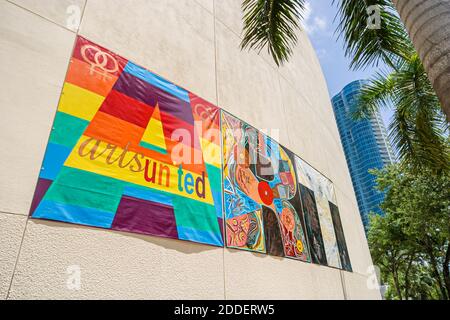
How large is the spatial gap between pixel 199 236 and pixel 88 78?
2366mm

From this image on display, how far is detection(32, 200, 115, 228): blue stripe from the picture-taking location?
7.65 feet

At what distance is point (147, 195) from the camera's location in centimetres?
311

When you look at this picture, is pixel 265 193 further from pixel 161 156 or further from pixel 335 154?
pixel 335 154

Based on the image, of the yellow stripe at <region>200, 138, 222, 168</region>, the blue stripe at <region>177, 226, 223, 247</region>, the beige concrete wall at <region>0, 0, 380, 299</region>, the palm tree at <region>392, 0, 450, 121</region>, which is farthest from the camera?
the yellow stripe at <region>200, 138, 222, 168</region>

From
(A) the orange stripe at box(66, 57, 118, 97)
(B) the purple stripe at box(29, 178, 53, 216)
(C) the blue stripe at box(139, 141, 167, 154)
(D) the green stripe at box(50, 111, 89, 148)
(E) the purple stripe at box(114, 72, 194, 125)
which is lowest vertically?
(B) the purple stripe at box(29, 178, 53, 216)

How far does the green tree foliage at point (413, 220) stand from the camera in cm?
1069

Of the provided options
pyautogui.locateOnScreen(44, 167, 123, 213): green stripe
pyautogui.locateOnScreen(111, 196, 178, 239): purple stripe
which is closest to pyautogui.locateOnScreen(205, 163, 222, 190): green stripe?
pyautogui.locateOnScreen(111, 196, 178, 239): purple stripe

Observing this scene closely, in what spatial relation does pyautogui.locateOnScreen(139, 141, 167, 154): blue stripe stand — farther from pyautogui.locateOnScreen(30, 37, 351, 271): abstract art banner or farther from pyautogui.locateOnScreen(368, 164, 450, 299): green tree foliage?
pyautogui.locateOnScreen(368, 164, 450, 299): green tree foliage

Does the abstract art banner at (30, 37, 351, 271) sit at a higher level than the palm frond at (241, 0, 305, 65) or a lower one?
lower

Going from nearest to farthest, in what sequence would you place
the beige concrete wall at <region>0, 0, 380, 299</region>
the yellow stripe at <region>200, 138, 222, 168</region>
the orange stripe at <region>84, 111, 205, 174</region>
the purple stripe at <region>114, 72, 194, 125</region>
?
the beige concrete wall at <region>0, 0, 380, 299</region>, the orange stripe at <region>84, 111, 205, 174</region>, the purple stripe at <region>114, 72, 194, 125</region>, the yellow stripe at <region>200, 138, 222, 168</region>

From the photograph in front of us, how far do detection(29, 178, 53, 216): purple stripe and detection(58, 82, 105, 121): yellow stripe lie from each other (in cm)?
80

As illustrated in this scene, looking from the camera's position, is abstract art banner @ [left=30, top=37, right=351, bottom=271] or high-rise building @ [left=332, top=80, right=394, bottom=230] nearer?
abstract art banner @ [left=30, top=37, right=351, bottom=271]

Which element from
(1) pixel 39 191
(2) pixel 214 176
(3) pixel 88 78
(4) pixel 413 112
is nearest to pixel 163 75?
(3) pixel 88 78

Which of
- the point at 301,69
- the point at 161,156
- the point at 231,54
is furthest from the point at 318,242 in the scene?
the point at 301,69
